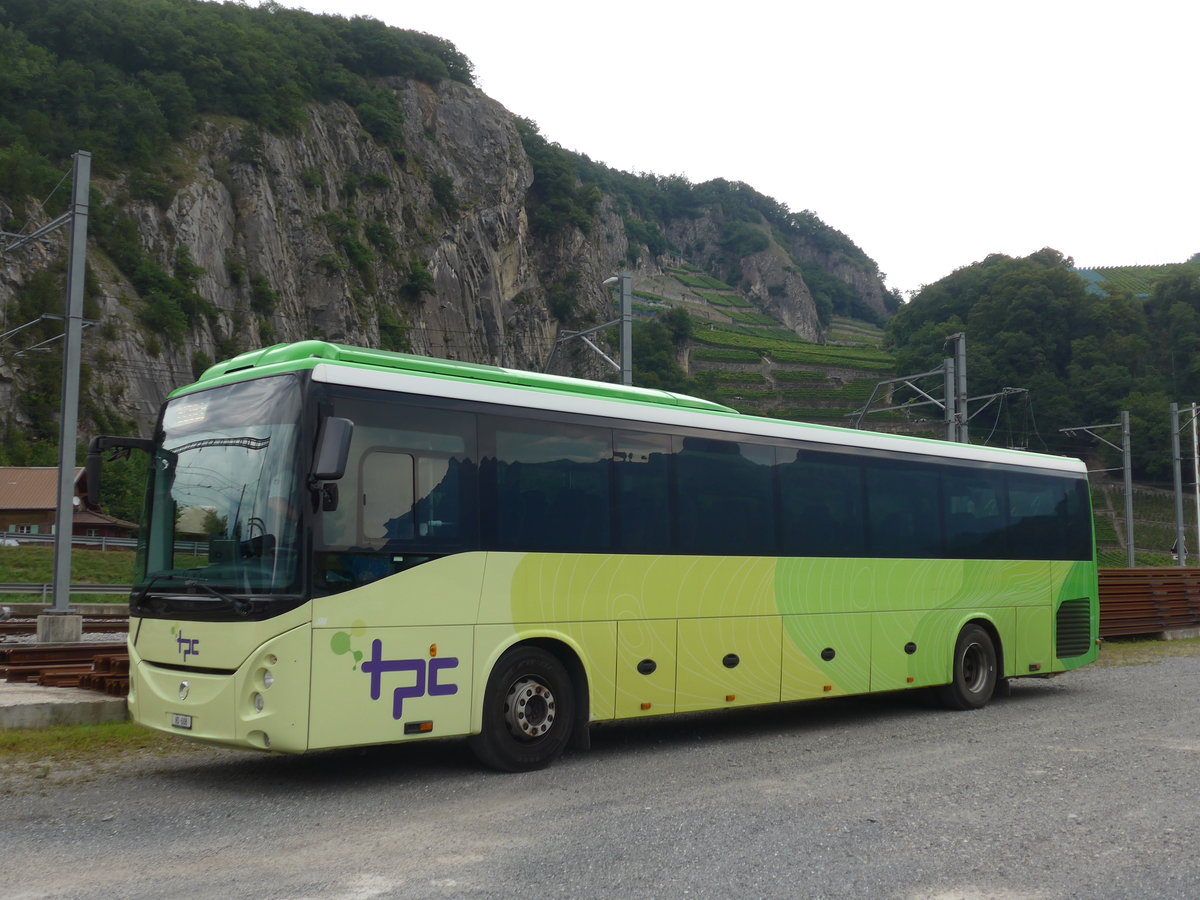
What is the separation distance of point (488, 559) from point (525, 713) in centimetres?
127

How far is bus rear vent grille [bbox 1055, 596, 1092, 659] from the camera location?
15.2 m

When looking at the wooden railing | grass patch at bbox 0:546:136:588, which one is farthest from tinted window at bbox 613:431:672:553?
grass patch at bbox 0:546:136:588

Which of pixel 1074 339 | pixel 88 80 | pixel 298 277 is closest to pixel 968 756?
pixel 298 277

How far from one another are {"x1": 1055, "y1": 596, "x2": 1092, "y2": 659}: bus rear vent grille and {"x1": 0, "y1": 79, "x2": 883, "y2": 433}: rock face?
5715 centimetres

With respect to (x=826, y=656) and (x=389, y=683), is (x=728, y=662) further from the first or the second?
(x=389, y=683)

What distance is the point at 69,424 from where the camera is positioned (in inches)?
674

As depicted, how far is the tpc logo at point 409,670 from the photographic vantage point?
27.1 ft

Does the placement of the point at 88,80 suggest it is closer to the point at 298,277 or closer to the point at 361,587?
the point at 298,277

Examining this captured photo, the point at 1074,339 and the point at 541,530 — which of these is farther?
the point at 1074,339

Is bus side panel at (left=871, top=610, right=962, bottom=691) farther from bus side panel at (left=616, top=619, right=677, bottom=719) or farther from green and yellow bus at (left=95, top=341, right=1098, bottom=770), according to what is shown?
bus side panel at (left=616, top=619, right=677, bottom=719)

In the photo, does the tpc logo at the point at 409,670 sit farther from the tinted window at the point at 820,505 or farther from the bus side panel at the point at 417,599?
the tinted window at the point at 820,505

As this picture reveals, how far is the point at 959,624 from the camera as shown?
13727 mm

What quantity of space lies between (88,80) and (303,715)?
90336 mm

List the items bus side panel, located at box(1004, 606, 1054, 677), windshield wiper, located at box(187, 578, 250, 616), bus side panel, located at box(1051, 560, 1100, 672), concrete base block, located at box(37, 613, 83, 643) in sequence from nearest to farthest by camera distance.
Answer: windshield wiper, located at box(187, 578, 250, 616)
bus side panel, located at box(1004, 606, 1054, 677)
bus side panel, located at box(1051, 560, 1100, 672)
concrete base block, located at box(37, 613, 83, 643)
